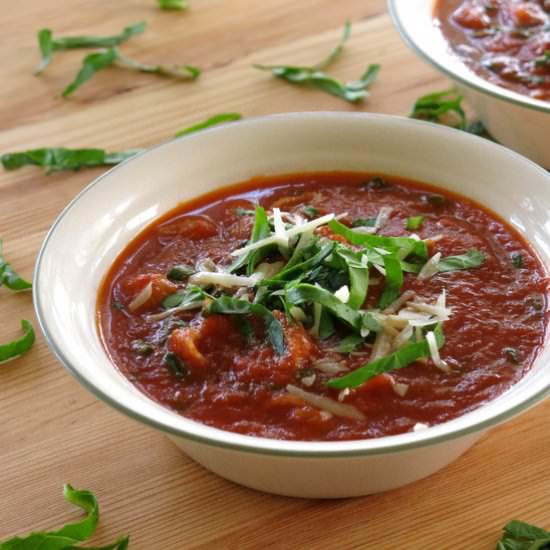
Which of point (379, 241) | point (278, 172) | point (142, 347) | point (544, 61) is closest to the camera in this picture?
point (142, 347)

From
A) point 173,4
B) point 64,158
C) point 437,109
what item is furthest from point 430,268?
point 173,4

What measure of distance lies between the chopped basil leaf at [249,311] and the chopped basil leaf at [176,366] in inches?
5.8

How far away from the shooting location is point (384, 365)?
7.75 feet

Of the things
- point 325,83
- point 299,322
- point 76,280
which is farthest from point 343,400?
point 325,83

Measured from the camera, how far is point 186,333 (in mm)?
2518

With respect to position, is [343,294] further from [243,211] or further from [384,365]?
[243,211]

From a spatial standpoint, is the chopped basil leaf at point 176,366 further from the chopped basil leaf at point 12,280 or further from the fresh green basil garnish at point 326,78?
the fresh green basil garnish at point 326,78

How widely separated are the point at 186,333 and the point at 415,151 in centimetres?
104

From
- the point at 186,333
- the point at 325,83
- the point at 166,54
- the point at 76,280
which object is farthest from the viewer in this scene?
the point at 166,54

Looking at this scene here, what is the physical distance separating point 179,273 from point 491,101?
1.31m

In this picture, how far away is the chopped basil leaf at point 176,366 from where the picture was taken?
8.19 feet

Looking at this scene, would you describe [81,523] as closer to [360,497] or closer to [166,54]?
[360,497]

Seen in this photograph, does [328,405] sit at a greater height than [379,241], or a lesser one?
lesser

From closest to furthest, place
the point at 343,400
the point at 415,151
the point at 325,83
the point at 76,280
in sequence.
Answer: the point at 343,400 → the point at 76,280 → the point at 415,151 → the point at 325,83
